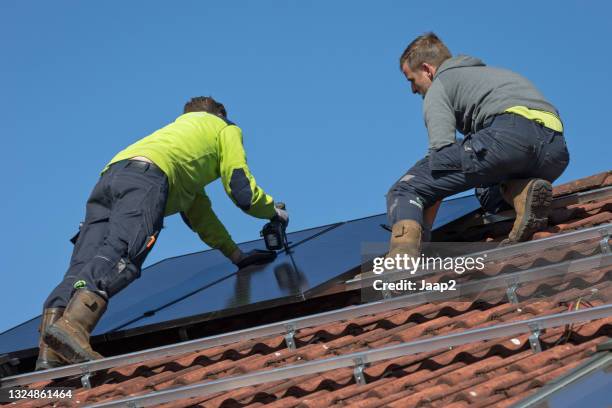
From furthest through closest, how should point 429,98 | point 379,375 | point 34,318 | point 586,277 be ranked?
point 34,318 < point 429,98 < point 586,277 < point 379,375

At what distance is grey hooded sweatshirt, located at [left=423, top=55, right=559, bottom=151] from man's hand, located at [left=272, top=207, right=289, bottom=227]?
5.27 feet

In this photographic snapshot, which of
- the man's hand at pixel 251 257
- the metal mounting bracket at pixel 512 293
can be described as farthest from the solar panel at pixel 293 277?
the metal mounting bracket at pixel 512 293

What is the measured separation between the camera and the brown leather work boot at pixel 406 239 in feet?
18.6

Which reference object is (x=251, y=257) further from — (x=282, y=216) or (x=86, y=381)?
(x=86, y=381)

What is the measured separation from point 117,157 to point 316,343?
1.90 meters

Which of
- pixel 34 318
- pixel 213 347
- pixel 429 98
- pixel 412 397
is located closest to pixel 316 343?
pixel 213 347

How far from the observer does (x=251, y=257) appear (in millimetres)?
7320

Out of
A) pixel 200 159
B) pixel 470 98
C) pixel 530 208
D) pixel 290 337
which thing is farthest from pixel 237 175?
pixel 530 208

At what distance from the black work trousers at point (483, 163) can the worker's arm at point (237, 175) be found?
1.19m

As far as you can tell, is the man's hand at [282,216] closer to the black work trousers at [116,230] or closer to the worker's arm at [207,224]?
the worker's arm at [207,224]

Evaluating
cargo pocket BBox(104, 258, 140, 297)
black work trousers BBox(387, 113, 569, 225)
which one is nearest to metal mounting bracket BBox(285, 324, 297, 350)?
black work trousers BBox(387, 113, 569, 225)

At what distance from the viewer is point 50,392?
5.57m

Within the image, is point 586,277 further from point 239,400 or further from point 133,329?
point 133,329

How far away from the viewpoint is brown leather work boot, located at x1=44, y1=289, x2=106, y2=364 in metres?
5.46
